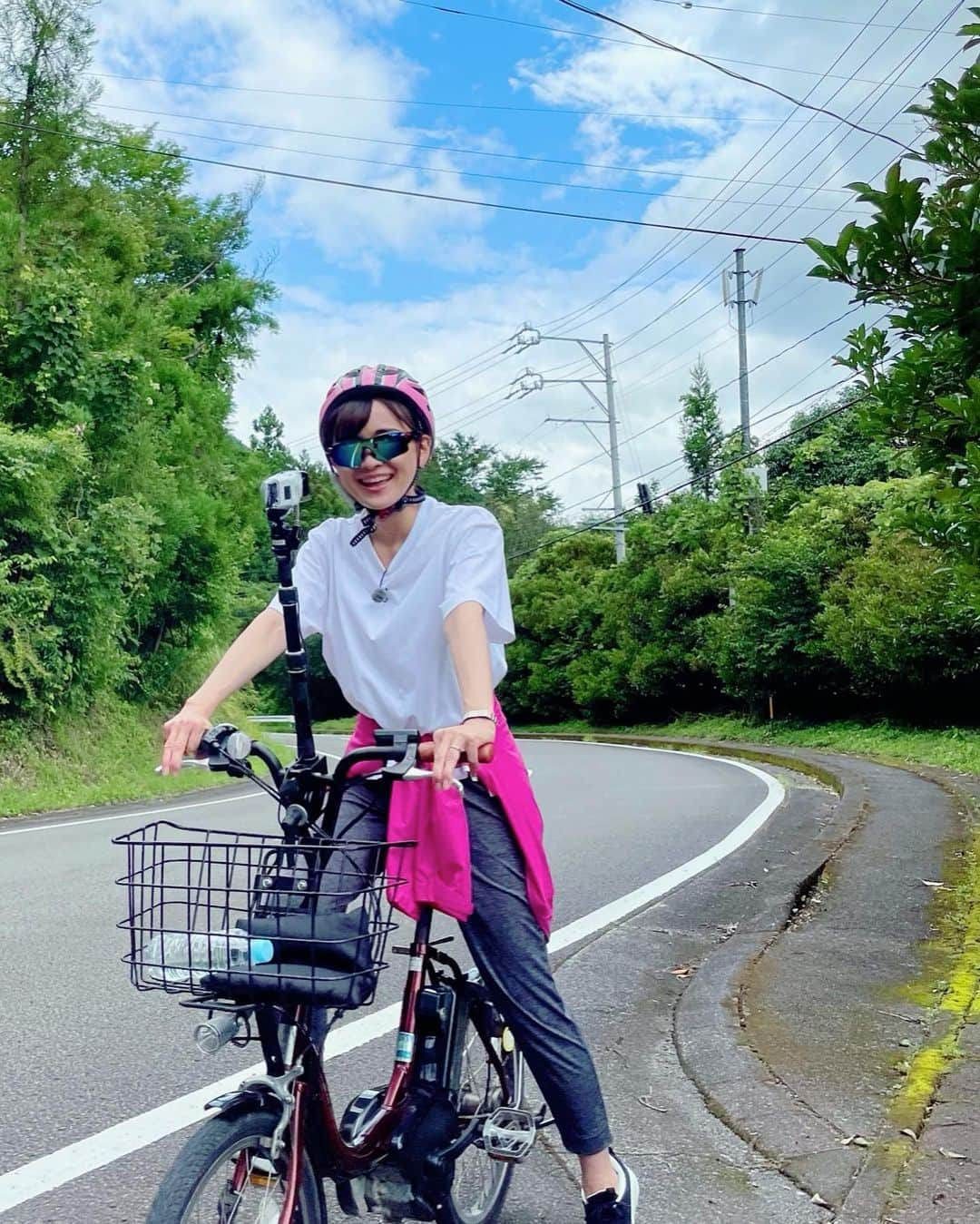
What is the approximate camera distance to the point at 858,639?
69.9 feet

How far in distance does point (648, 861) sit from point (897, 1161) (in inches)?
211

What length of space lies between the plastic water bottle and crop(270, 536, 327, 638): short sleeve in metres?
0.78

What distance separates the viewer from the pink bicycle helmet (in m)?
2.43

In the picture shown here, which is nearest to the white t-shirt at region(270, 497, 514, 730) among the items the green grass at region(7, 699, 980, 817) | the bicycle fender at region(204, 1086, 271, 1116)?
the bicycle fender at region(204, 1086, 271, 1116)

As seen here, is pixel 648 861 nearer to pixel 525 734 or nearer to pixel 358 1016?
pixel 358 1016

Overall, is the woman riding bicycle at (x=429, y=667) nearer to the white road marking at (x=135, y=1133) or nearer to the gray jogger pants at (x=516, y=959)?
the gray jogger pants at (x=516, y=959)

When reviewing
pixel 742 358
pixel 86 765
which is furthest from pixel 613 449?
pixel 86 765

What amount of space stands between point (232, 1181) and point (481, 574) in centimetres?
119

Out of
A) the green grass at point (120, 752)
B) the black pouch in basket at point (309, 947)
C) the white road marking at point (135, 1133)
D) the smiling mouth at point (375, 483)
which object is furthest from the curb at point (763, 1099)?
the green grass at point (120, 752)

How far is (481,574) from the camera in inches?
94.6

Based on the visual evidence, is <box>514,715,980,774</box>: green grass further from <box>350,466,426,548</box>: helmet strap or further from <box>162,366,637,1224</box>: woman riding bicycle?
<box>350,466,426,548</box>: helmet strap

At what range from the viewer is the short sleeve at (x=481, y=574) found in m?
2.37

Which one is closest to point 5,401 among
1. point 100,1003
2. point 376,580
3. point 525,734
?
point 100,1003

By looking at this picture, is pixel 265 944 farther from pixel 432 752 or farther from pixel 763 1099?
pixel 763 1099
